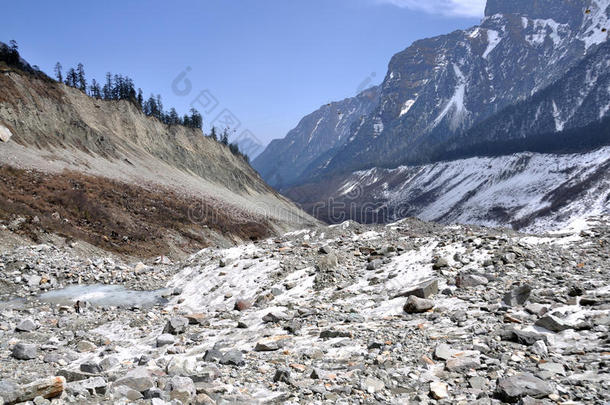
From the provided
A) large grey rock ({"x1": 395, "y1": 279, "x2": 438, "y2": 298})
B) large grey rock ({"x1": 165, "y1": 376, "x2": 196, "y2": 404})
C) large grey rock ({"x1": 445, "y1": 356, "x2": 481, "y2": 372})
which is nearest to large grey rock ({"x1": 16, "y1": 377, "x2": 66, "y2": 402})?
large grey rock ({"x1": 165, "y1": 376, "x2": 196, "y2": 404})

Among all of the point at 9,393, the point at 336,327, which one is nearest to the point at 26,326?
the point at 9,393

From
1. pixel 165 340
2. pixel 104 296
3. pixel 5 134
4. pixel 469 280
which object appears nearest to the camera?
pixel 165 340

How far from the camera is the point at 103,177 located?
150ft

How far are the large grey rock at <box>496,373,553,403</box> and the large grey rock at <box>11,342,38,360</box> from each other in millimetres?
11959

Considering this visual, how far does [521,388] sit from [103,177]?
4913cm

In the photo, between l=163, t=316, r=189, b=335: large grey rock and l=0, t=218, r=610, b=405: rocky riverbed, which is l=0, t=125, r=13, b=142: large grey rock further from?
l=163, t=316, r=189, b=335: large grey rock

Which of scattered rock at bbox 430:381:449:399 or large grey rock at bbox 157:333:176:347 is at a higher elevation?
scattered rock at bbox 430:381:449:399

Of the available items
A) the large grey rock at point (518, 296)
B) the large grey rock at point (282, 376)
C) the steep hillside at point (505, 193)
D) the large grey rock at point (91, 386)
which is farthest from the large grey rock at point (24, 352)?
the steep hillside at point (505, 193)

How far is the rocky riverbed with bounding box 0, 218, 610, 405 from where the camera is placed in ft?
21.9

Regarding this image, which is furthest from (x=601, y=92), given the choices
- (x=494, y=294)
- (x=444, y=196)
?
(x=494, y=294)

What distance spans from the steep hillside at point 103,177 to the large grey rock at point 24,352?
18.6m

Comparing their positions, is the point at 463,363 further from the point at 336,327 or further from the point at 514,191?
the point at 514,191

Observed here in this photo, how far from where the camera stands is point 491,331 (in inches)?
334

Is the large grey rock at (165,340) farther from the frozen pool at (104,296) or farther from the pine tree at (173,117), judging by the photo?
the pine tree at (173,117)
